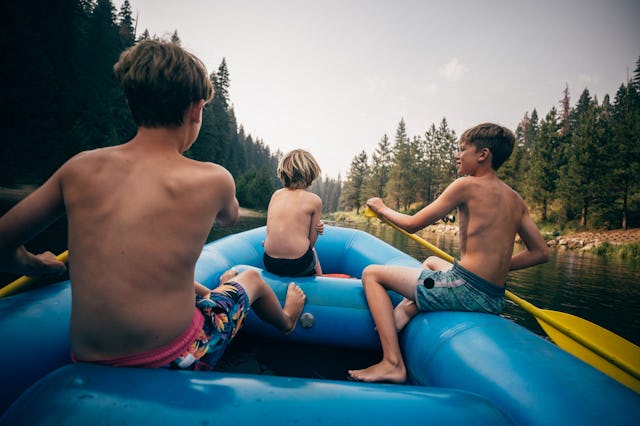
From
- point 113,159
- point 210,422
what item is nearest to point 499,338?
point 210,422

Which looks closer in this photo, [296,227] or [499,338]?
[499,338]

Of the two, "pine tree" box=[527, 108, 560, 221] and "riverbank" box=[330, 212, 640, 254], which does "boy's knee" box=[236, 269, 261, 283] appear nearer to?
"riverbank" box=[330, 212, 640, 254]

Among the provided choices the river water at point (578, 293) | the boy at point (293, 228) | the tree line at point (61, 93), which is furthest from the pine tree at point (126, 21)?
the boy at point (293, 228)

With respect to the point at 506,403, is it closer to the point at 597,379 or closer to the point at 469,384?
the point at 469,384

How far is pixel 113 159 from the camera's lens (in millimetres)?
956

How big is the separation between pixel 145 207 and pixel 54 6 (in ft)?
85.3

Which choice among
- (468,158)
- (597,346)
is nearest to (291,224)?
(468,158)

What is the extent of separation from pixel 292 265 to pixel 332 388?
1574mm

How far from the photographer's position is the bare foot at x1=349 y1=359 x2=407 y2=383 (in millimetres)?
1687

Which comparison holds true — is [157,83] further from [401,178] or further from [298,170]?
[401,178]

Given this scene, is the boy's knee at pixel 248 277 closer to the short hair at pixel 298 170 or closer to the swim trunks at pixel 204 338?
the swim trunks at pixel 204 338

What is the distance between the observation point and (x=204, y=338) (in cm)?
118

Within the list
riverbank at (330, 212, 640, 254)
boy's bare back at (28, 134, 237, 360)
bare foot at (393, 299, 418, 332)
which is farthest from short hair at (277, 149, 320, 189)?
riverbank at (330, 212, 640, 254)

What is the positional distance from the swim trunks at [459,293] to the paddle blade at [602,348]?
548 millimetres
